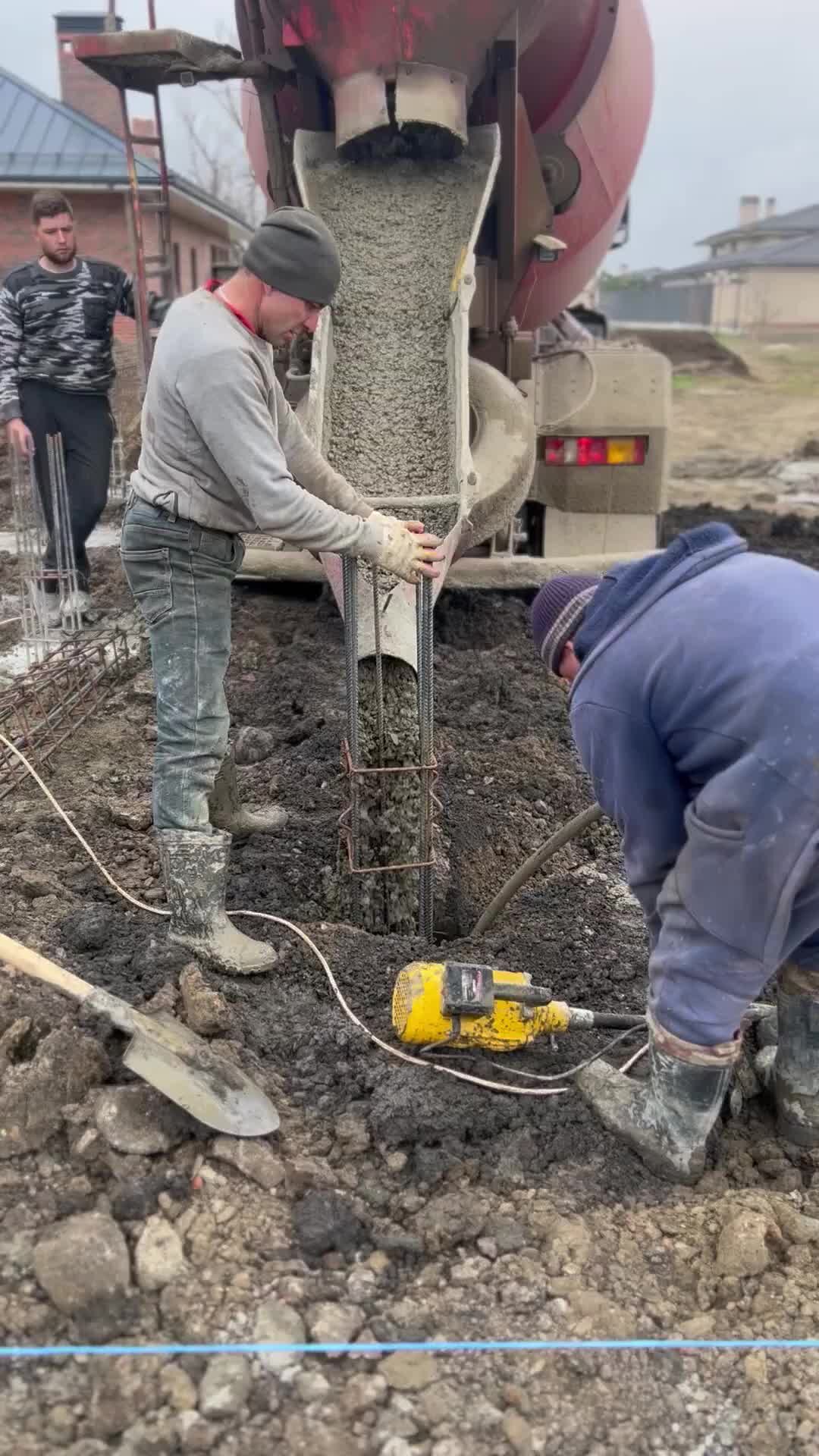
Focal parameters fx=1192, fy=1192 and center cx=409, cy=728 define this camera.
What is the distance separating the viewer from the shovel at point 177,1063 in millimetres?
2363

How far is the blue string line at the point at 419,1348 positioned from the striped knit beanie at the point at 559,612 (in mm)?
1268

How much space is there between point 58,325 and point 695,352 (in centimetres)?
2473

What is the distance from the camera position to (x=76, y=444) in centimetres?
572

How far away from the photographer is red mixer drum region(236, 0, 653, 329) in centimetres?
415

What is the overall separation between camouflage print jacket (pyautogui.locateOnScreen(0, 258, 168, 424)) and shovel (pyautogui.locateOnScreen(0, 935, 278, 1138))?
3.61m

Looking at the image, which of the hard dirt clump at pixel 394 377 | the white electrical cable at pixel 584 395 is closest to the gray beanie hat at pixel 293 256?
the hard dirt clump at pixel 394 377

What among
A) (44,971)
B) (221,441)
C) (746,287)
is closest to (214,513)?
(221,441)

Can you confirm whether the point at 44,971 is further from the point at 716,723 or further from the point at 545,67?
the point at 545,67

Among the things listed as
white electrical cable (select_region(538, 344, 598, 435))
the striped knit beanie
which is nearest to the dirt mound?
white electrical cable (select_region(538, 344, 598, 435))

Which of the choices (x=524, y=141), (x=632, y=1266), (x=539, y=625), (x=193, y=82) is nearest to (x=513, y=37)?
(x=524, y=141)

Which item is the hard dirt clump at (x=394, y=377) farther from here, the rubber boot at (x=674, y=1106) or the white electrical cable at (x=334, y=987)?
the rubber boot at (x=674, y=1106)

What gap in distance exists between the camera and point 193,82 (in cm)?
477

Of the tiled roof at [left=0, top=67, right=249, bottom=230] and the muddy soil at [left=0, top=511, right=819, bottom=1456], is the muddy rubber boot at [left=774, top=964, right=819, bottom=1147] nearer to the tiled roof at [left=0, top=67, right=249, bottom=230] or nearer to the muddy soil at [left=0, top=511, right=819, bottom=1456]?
the muddy soil at [left=0, top=511, right=819, bottom=1456]

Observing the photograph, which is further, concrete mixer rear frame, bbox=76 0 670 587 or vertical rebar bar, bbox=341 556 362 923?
concrete mixer rear frame, bbox=76 0 670 587
